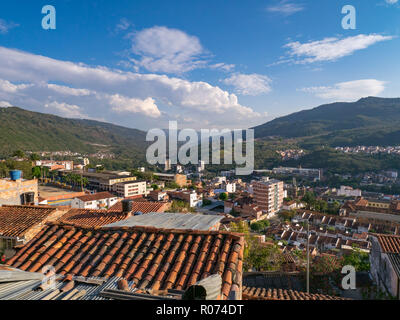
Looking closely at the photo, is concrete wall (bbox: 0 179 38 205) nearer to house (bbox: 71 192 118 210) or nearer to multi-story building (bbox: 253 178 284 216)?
house (bbox: 71 192 118 210)

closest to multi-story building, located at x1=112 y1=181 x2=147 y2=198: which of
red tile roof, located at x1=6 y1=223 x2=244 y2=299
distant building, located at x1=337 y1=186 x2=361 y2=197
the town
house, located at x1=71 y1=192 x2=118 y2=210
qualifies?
house, located at x1=71 y1=192 x2=118 y2=210

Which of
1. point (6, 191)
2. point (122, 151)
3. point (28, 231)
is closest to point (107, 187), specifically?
point (6, 191)

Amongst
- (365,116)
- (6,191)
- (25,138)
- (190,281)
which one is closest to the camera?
(190,281)

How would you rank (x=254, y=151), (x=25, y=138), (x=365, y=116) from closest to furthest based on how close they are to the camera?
1. (x=25, y=138)
2. (x=254, y=151)
3. (x=365, y=116)

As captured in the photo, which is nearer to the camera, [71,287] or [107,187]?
[71,287]

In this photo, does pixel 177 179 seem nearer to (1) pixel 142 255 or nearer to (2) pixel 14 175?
(2) pixel 14 175

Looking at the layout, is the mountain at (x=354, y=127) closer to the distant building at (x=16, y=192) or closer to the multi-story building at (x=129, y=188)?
the multi-story building at (x=129, y=188)
